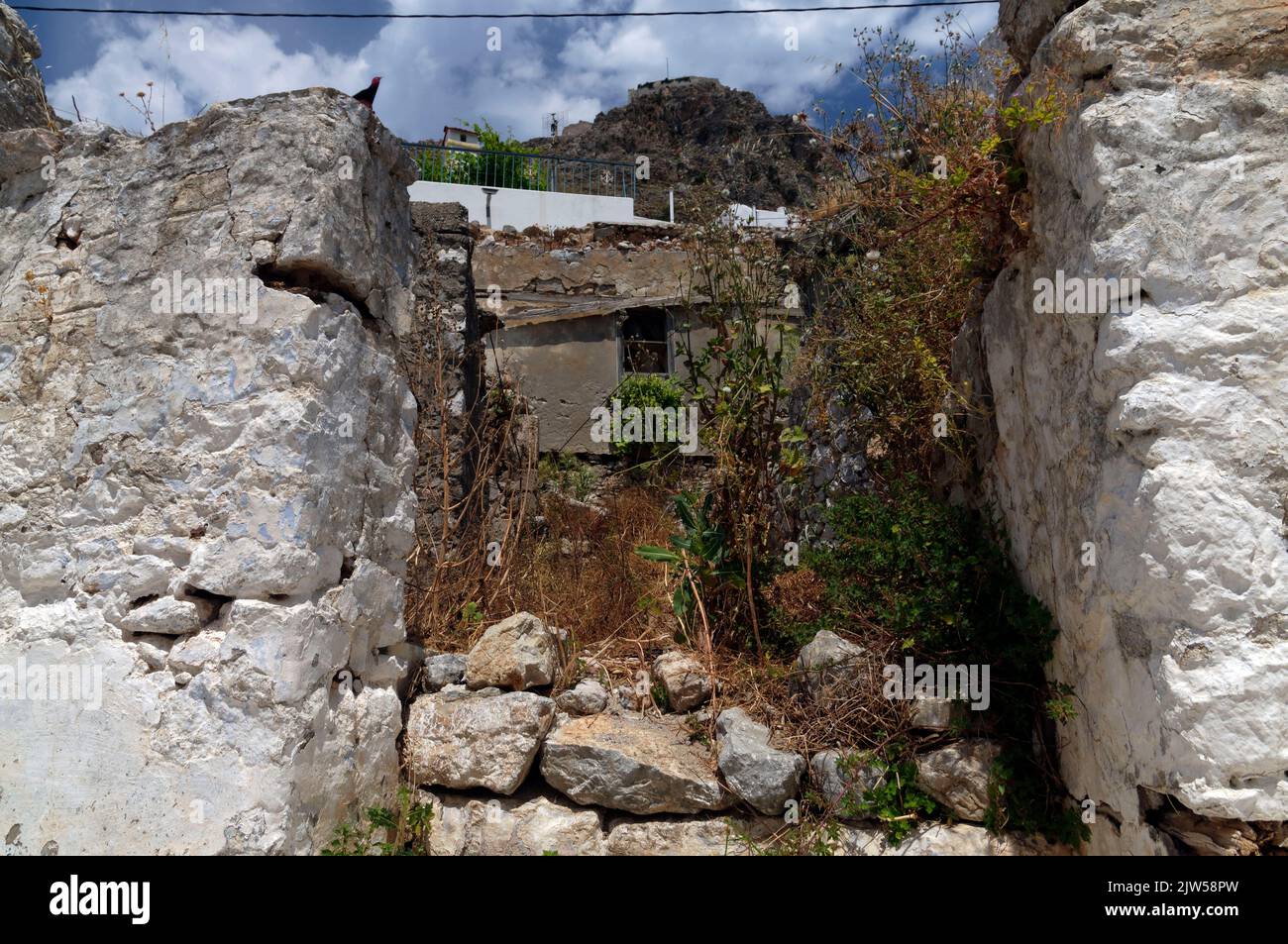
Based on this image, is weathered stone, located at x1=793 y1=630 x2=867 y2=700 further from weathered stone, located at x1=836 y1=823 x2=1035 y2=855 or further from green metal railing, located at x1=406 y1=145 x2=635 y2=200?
green metal railing, located at x1=406 y1=145 x2=635 y2=200

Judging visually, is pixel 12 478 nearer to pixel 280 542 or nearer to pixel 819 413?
pixel 280 542

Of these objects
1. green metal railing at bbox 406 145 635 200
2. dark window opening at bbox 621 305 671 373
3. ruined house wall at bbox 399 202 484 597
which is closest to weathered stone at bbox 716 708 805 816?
ruined house wall at bbox 399 202 484 597

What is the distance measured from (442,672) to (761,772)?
135 centimetres

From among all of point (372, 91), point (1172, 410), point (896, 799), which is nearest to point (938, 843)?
point (896, 799)

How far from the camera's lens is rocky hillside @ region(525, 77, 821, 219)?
71.7 feet

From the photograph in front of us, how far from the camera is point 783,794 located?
317 centimetres

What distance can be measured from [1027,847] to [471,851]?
199cm

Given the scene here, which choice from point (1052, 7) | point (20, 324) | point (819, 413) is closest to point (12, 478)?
point (20, 324)

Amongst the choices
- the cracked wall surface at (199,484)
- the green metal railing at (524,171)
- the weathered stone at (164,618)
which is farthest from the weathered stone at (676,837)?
the green metal railing at (524,171)

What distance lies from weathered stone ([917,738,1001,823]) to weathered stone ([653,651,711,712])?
935 millimetres

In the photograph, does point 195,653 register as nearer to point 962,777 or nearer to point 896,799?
point 896,799

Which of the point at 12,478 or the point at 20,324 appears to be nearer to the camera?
the point at 12,478

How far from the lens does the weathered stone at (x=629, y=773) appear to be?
3.22m

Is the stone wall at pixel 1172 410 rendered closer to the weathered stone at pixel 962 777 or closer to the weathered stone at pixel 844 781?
the weathered stone at pixel 962 777
